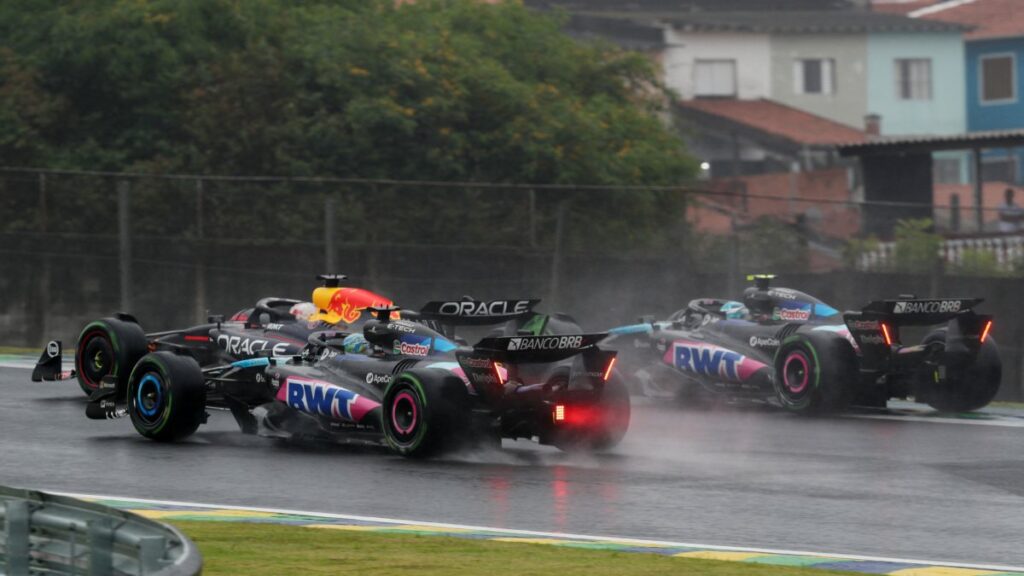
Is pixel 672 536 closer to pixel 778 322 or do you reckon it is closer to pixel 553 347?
pixel 553 347

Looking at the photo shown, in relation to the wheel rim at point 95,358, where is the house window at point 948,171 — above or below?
→ above

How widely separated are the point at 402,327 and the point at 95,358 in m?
3.19

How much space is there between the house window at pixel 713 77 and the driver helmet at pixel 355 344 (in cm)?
4678

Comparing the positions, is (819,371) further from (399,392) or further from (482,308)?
(399,392)

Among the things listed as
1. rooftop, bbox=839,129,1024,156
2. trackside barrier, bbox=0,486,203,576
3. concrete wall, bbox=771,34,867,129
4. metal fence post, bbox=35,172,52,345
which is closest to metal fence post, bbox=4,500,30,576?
trackside barrier, bbox=0,486,203,576

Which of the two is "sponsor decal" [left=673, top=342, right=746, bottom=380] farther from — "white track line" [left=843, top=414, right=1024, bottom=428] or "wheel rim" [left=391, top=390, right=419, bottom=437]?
"wheel rim" [left=391, top=390, right=419, bottom=437]

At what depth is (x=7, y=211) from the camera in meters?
24.0

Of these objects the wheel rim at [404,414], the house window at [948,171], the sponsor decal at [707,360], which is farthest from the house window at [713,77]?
the wheel rim at [404,414]

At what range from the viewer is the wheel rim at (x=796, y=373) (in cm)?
1683

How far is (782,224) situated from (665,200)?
1770mm

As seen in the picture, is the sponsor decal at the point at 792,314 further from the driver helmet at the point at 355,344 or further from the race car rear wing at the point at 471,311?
the driver helmet at the point at 355,344

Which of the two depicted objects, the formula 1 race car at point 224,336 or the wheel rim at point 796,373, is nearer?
the formula 1 race car at point 224,336

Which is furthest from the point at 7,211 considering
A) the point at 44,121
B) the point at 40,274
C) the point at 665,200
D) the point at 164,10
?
the point at 665,200

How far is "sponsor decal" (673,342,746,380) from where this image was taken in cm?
1755
